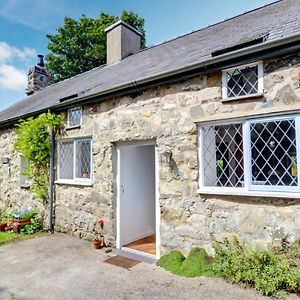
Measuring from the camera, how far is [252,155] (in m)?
4.02

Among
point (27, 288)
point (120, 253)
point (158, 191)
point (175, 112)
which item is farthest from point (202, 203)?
point (27, 288)

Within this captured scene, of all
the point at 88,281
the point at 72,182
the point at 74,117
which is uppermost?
the point at 74,117

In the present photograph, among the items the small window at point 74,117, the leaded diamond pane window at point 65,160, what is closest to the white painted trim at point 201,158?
the small window at point 74,117

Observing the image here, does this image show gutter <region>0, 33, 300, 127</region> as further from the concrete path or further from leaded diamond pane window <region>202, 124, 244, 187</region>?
the concrete path

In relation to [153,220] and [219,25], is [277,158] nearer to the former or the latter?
[153,220]

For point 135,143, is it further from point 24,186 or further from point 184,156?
point 24,186

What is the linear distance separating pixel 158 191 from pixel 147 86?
2.15m

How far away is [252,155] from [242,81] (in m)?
1.22

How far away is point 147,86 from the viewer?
5.18 metres

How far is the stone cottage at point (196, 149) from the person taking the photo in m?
3.74

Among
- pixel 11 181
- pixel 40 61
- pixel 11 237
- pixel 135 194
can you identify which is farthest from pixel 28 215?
pixel 40 61

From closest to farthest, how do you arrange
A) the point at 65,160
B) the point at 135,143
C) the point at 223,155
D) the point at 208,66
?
the point at 208,66 < the point at 223,155 < the point at 135,143 < the point at 65,160

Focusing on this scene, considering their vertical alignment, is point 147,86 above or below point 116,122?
above

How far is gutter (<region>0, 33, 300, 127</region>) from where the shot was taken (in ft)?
11.8
